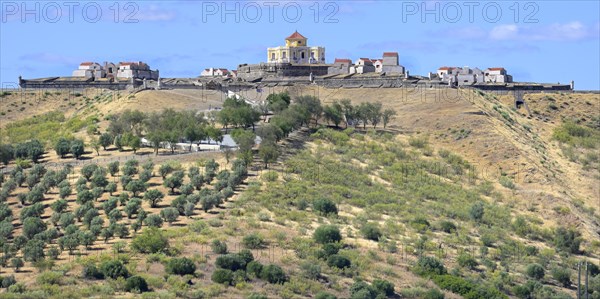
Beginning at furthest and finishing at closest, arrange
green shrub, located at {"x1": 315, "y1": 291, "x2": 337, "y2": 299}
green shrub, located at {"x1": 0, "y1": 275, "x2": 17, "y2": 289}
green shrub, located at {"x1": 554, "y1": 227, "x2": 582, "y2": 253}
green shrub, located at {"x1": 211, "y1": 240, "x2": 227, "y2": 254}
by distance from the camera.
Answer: green shrub, located at {"x1": 554, "y1": 227, "x2": 582, "y2": 253}, green shrub, located at {"x1": 211, "y1": 240, "x2": 227, "y2": 254}, green shrub, located at {"x1": 315, "y1": 291, "x2": 337, "y2": 299}, green shrub, located at {"x1": 0, "y1": 275, "x2": 17, "y2": 289}

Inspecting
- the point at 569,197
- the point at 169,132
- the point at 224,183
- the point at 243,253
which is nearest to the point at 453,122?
the point at 569,197

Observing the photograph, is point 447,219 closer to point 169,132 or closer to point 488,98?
point 169,132

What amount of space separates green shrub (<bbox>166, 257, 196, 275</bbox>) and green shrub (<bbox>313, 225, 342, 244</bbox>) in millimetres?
9658

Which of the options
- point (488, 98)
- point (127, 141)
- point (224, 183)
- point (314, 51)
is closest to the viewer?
point (224, 183)

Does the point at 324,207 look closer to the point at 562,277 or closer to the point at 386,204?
the point at 386,204

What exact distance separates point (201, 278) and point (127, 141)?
3043 centimetres

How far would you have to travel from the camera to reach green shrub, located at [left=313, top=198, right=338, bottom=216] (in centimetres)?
7512

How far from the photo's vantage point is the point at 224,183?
252ft

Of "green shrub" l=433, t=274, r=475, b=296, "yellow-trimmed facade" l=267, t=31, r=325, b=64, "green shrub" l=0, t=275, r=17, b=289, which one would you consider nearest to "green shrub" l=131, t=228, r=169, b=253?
"green shrub" l=0, t=275, r=17, b=289

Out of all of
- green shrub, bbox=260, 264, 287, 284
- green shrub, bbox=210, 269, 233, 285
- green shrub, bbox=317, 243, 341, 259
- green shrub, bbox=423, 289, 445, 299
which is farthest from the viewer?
green shrub, bbox=317, 243, 341, 259

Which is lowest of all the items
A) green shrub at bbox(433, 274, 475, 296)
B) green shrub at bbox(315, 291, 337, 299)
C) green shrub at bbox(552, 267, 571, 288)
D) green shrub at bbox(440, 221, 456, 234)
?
green shrub at bbox(552, 267, 571, 288)

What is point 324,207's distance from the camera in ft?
247

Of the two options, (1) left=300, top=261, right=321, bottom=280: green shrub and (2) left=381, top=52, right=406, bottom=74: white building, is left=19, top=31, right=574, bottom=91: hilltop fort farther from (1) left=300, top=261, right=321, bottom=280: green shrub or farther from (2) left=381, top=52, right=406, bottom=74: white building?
(1) left=300, top=261, right=321, bottom=280: green shrub

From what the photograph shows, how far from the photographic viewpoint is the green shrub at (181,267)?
59750 millimetres
